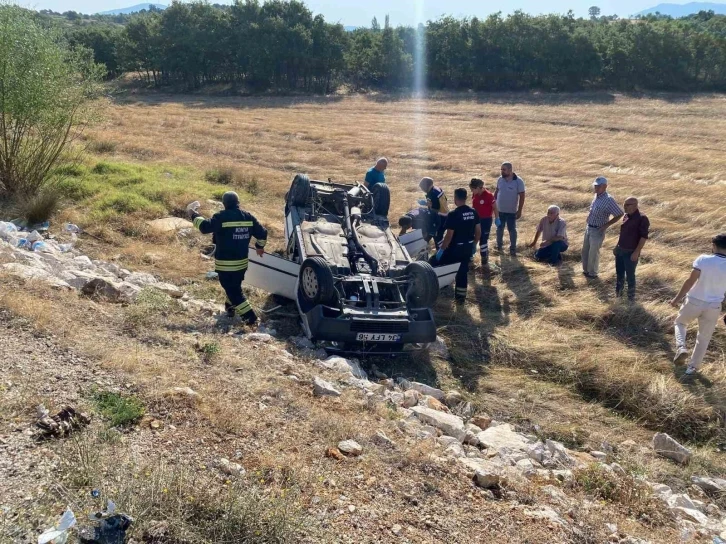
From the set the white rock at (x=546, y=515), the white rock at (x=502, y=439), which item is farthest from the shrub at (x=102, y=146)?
the white rock at (x=546, y=515)

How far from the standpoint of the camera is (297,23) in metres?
50.2

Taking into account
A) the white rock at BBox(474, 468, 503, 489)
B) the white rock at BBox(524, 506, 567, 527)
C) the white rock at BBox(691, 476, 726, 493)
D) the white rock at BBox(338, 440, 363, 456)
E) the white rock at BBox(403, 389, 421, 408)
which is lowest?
the white rock at BBox(691, 476, 726, 493)

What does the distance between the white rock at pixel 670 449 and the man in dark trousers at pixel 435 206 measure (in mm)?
4557

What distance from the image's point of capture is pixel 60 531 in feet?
10.1

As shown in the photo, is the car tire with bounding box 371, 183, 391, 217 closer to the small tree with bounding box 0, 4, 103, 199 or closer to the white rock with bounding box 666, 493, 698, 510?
the white rock with bounding box 666, 493, 698, 510

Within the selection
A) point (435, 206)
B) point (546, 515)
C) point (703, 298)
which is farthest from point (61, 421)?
point (435, 206)

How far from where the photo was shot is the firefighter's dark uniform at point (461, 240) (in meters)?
8.38

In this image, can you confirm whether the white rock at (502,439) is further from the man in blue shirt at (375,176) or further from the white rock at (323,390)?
the man in blue shirt at (375,176)

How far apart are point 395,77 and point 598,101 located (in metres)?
17.0

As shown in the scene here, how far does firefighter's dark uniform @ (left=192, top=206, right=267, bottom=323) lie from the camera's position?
7270mm

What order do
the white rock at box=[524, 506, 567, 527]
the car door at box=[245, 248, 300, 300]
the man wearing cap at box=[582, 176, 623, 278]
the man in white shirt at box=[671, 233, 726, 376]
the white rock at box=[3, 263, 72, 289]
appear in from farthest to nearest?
1. the man wearing cap at box=[582, 176, 623, 278]
2. the car door at box=[245, 248, 300, 300]
3. the white rock at box=[3, 263, 72, 289]
4. the man in white shirt at box=[671, 233, 726, 376]
5. the white rock at box=[524, 506, 567, 527]

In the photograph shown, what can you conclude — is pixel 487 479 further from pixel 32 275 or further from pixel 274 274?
pixel 32 275

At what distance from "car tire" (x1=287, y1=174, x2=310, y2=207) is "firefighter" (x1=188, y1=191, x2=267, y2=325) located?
6.14 feet

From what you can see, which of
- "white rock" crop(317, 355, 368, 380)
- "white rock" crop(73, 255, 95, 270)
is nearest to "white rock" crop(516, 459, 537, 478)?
"white rock" crop(317, 355, 368, 380)
